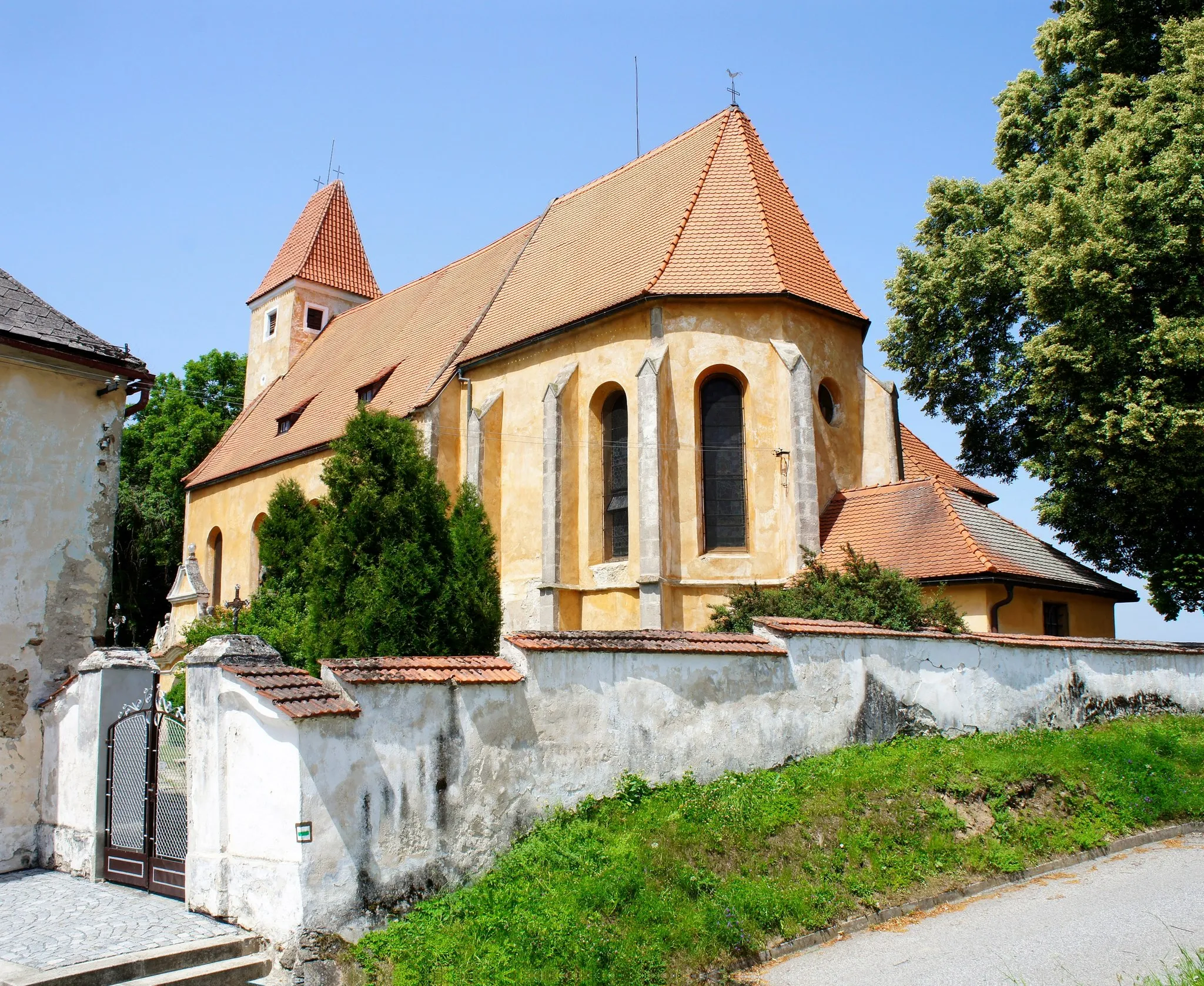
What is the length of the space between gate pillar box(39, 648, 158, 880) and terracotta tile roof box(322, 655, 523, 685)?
3416mm

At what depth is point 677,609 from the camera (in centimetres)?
1725

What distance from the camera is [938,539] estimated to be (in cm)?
1628

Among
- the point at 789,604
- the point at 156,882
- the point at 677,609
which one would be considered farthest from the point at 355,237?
the point at 156,882

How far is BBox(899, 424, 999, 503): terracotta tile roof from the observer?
22938mm

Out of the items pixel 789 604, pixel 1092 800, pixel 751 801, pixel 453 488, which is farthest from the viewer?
pixel 453 488

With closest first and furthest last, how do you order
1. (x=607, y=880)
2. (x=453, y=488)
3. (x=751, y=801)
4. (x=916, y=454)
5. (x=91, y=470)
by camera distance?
(x=607, y=880) → (x=751, y=801) → (x=91, y=470) → (x=453, y=488) → (x=916, y=454)

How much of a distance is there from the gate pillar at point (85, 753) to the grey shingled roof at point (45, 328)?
3.64 meters

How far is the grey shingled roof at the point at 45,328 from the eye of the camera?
39.9 ft

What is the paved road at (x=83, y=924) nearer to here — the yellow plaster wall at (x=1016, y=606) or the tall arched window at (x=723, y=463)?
the yellow plaster wall at (x=1016, y=606)

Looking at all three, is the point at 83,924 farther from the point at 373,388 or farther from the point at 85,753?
the point at 373,388

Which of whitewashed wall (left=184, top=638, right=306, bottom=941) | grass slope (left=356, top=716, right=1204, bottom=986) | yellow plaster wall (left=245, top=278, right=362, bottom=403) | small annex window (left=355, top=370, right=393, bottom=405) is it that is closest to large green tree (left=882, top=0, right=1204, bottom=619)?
grass slope (left=356, top=716, right=1204, bottom=986)

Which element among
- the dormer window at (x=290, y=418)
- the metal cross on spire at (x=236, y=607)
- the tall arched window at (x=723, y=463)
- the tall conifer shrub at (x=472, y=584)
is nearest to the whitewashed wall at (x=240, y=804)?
the tall conifer shrub at (x=472, y=584)

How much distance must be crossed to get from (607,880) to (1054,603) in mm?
11765

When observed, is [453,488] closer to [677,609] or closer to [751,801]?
[677,609]
